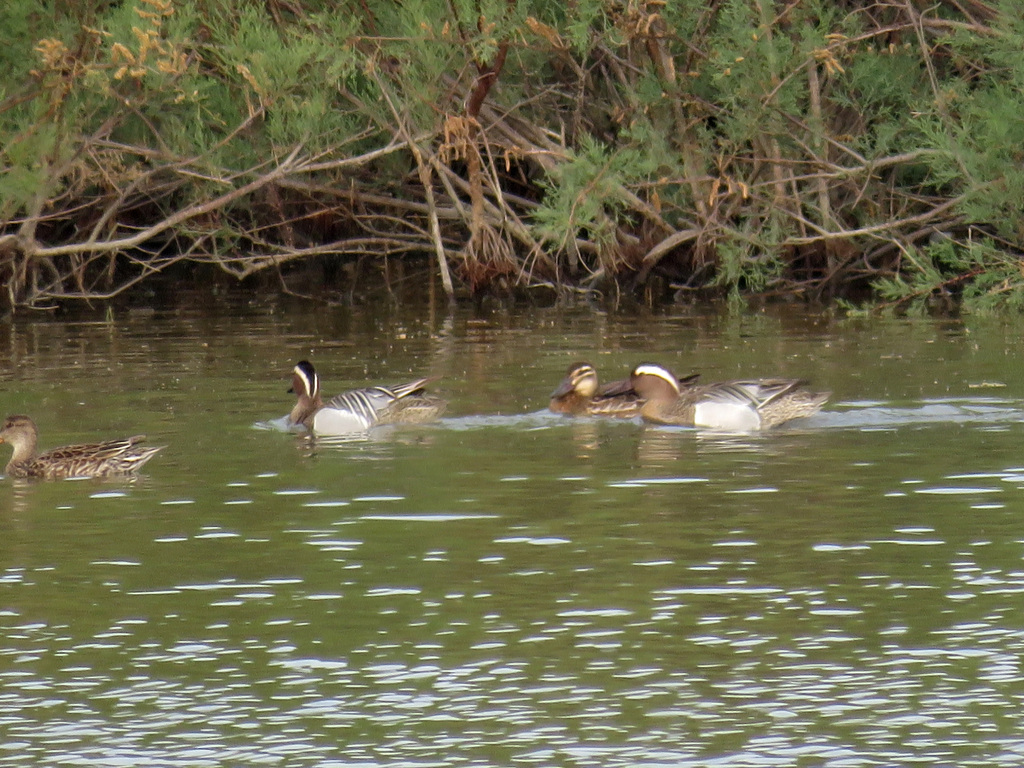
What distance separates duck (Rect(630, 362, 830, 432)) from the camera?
43.9 ft

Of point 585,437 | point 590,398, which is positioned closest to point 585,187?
point 590,398

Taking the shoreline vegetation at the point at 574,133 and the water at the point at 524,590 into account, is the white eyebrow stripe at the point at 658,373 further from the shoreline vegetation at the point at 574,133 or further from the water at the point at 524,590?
the shoreline vegetation at the point at 574,133

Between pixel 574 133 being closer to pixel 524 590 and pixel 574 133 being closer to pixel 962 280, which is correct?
pixel 962 280

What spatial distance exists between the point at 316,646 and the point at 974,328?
12775 millimetres

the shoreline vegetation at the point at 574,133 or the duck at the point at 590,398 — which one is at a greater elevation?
the shoreline vegetation at the point at 574,133

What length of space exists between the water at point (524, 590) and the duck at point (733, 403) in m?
0.20

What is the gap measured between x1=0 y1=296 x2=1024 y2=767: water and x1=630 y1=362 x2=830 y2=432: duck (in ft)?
0.64

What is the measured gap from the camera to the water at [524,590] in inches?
259

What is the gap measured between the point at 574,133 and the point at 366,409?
414 inches

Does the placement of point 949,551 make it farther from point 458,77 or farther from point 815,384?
point 458,77

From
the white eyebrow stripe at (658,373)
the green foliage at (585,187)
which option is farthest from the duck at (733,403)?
the green foliage at (585,187)

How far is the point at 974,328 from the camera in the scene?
19250 millimetres

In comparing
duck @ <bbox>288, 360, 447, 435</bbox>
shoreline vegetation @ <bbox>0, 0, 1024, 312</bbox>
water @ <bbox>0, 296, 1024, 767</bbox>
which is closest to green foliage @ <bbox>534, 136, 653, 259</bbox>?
shoreline vegetation @ <bbox>0, 0, 1024, 312</bbox>

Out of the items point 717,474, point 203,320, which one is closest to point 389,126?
point 203,320
